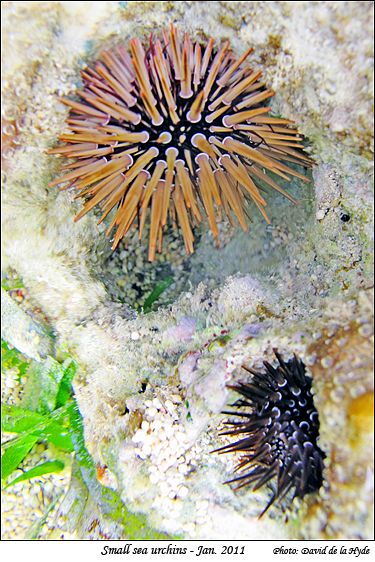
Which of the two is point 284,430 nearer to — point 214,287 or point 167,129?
point 214,287

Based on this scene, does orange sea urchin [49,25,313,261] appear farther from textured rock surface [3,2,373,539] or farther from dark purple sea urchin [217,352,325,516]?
dark purple sea urchin [217,352,325,516]

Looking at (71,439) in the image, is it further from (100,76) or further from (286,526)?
(100,76)

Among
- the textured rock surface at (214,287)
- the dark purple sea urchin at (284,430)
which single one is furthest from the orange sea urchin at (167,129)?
the dark purple sea urchin at (284,430)

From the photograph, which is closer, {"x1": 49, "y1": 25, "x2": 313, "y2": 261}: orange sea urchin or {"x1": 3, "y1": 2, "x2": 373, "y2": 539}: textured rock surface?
{"x1": 3, "y1": 2, "x2": 373, "y2": 539}: textured rock surface

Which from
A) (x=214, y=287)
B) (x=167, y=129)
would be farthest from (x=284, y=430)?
(x=167, y=129)

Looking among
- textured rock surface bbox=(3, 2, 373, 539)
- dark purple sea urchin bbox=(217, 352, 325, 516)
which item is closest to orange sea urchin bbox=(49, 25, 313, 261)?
textured rock surface bbox=(3, 2, 373, 539)

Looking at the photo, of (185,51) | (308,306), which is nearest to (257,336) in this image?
(308,306)

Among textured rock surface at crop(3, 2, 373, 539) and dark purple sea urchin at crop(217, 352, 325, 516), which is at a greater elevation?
textured rock surface at crop(3, 2, 373, 539)
